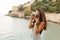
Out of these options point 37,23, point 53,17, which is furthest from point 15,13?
point 37,23

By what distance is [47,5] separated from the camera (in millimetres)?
11352

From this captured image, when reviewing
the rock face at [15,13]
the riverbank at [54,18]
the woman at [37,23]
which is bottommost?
the riverbank at [54,18]

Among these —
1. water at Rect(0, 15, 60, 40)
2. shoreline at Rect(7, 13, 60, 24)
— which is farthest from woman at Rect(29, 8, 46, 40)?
shoreline at Rect(7, 13, 60, 24)

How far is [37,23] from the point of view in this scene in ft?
9.05

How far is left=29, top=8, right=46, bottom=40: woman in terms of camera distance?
2744 mm

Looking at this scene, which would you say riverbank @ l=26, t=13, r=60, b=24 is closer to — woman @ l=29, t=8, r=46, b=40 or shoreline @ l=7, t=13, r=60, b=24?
shoreline @ l=7, t=13, r=60, b=24

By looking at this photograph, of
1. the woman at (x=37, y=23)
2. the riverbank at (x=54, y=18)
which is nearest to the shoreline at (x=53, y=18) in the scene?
the riverbank at (x=54, y=18)

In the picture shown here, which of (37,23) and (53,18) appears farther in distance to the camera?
(53,18)

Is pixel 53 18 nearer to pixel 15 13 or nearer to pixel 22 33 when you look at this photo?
pixel 15 13

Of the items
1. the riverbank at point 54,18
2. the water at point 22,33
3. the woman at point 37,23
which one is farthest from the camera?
the riverbank at point 54,18

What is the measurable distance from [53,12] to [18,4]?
8.54 feet

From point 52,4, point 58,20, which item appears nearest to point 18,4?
point 52,4

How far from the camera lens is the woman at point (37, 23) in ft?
9.00

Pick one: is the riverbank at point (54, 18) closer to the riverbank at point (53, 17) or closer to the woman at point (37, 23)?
the riverbank at point (53, 17)
